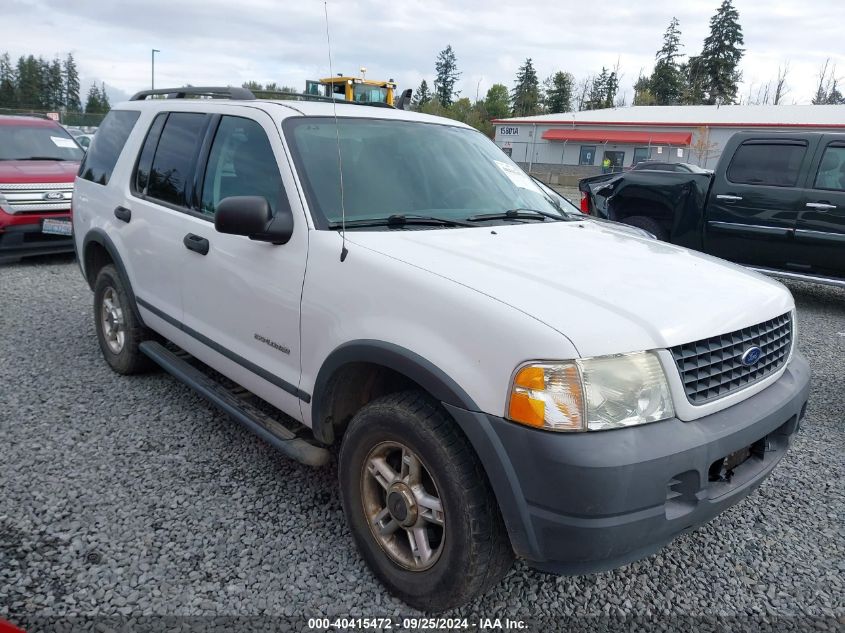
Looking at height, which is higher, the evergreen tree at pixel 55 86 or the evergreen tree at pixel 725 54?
the evergreen tree at pixel 725 54

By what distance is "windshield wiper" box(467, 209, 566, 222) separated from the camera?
3154 millimetres

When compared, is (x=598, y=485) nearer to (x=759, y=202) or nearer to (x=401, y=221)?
(x=401, y=221)

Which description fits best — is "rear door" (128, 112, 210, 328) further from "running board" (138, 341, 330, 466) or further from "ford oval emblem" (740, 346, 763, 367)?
"ford oval emblem" (740, 346, 763, 367)

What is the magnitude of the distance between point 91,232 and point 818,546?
4781 millimetres

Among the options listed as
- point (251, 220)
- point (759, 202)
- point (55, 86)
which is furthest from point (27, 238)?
point (55, 86)

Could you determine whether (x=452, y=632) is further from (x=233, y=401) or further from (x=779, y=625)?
(x=233, y=401)

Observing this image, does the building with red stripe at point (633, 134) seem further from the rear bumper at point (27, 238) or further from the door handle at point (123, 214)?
the door handle at point (123, 214)

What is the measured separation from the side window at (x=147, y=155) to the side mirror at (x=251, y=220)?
1662 millimetres

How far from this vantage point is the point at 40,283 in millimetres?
7414

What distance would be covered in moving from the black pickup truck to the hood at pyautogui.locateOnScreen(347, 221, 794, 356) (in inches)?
208

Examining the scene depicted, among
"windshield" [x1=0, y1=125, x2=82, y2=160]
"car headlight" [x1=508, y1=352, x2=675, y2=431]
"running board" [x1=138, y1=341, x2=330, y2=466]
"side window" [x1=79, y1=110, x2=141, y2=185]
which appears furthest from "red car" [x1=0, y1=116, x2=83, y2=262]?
"car headlight" [x1=508, y1=352, x2=675, y2=431]

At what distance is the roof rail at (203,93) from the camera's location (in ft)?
12.0

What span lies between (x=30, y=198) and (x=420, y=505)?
779 cm

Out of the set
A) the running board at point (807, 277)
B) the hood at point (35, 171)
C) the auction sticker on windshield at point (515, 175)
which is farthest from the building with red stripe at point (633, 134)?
the auction sticker on windshield at point (515, 175)
